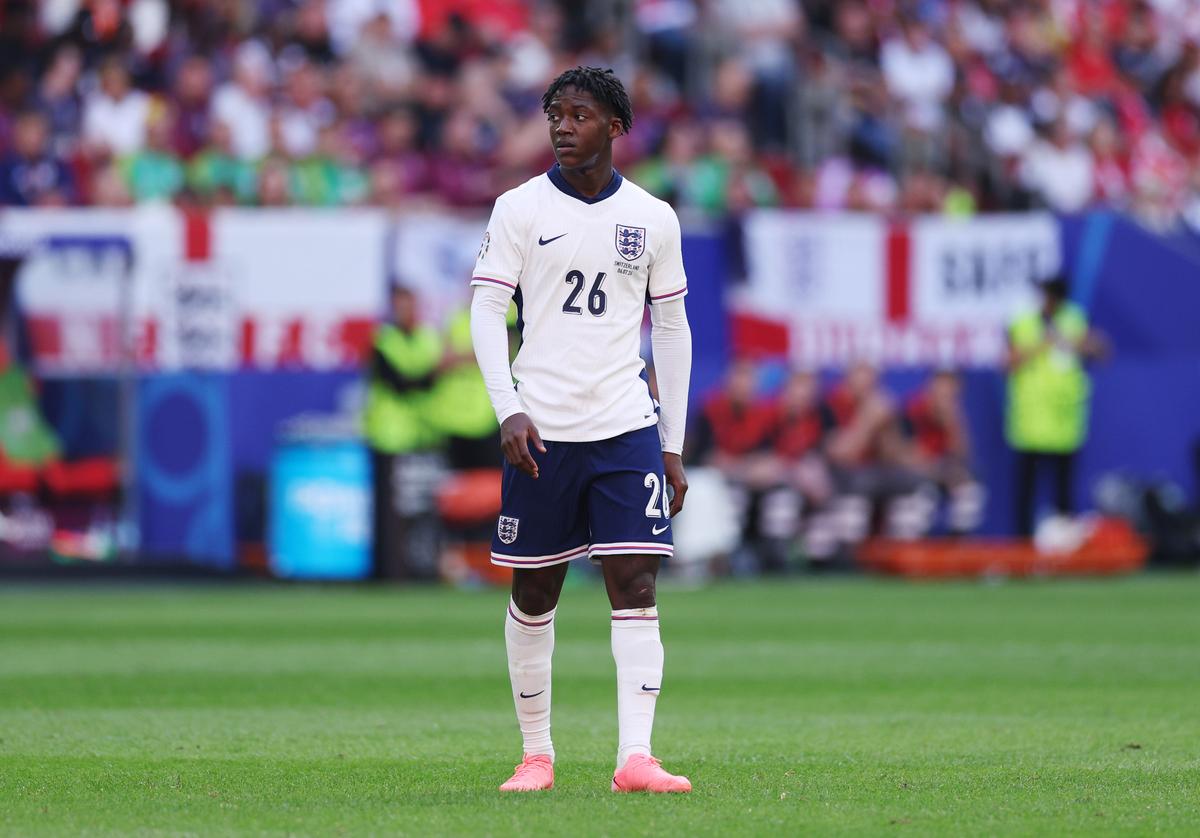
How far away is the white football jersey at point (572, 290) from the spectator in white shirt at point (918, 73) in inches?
709

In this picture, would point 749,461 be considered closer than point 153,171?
No

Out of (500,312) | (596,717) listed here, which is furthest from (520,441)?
(596,717)

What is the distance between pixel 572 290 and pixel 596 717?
118 inches

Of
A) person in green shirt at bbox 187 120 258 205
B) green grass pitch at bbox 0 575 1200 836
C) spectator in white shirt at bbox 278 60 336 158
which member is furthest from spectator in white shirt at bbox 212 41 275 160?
green grass pitch at bbox 0 575 1200 836

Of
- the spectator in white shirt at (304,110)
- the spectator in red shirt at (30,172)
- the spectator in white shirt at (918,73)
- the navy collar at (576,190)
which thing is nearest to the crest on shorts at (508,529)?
the navy collar at (576,190)

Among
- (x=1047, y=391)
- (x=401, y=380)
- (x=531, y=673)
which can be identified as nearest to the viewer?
(x=531, y=673)

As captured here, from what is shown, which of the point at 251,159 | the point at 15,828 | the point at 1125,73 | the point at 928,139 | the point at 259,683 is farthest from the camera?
the point at 1125,73

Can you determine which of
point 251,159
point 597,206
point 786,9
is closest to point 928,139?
point 786,9

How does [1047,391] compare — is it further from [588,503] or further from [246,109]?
[588,503]

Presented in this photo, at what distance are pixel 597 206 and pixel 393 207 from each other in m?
12.4

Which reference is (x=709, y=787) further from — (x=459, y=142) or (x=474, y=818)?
(x=459, y=142)

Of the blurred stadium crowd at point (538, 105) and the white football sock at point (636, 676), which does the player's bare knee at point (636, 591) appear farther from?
the blurred stadium crowd at point (538, 105)

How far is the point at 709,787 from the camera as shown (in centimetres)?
677

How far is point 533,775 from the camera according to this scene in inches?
267
